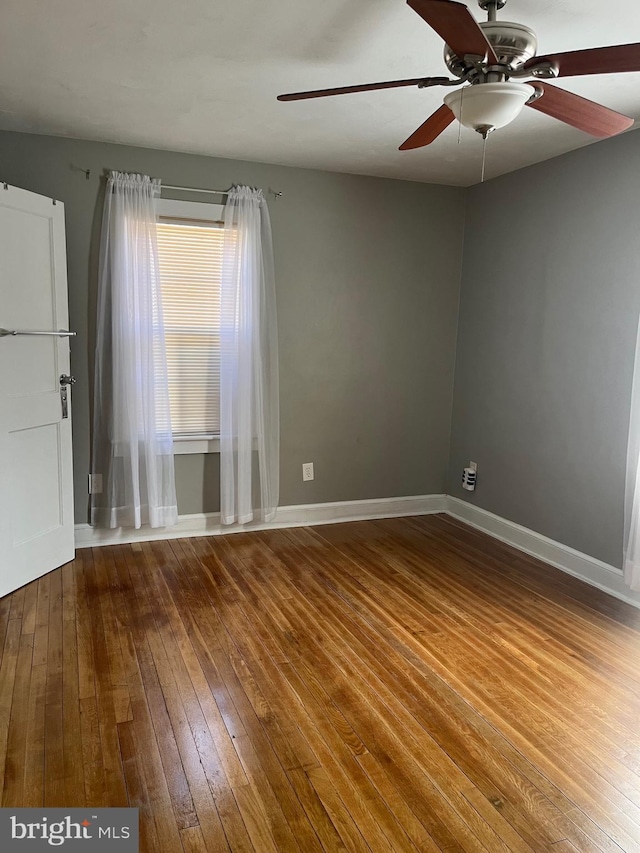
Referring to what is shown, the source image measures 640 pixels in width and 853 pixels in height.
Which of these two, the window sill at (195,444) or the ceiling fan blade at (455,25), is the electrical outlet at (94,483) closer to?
the window sill at (195,444)

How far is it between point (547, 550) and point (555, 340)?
4.43 ft

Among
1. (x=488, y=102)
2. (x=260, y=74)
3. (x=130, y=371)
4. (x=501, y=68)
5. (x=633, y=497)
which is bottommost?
(x=633, y=497)

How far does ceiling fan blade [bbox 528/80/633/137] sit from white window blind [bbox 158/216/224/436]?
96.8 inches

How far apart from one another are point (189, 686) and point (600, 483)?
2560 millimetres

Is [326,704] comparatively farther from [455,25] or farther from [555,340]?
[555,340]

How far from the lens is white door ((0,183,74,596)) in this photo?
3291 mm

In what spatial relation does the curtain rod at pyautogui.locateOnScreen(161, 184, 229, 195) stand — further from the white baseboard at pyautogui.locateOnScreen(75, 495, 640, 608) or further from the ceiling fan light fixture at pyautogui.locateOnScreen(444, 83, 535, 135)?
the ceiling fan light fixture at pyautogui.locateOnScreen(444, 83, 535, 135)

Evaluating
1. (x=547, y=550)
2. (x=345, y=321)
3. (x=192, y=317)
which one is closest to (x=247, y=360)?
(x=192, y=317)

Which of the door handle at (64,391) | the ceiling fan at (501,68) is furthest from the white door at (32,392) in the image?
the ceiling fan at (501,68)

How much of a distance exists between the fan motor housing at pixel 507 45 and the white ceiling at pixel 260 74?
0.28 metres

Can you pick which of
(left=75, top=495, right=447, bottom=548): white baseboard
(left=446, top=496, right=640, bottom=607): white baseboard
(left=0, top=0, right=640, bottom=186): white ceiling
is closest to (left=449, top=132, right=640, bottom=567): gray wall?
(left=446, top=496, right=640, bottom=607): white baseboard

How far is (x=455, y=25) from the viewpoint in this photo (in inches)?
66.3

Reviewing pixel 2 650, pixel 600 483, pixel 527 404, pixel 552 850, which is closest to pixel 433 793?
pixel 552 850

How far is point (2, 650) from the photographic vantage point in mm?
2779
